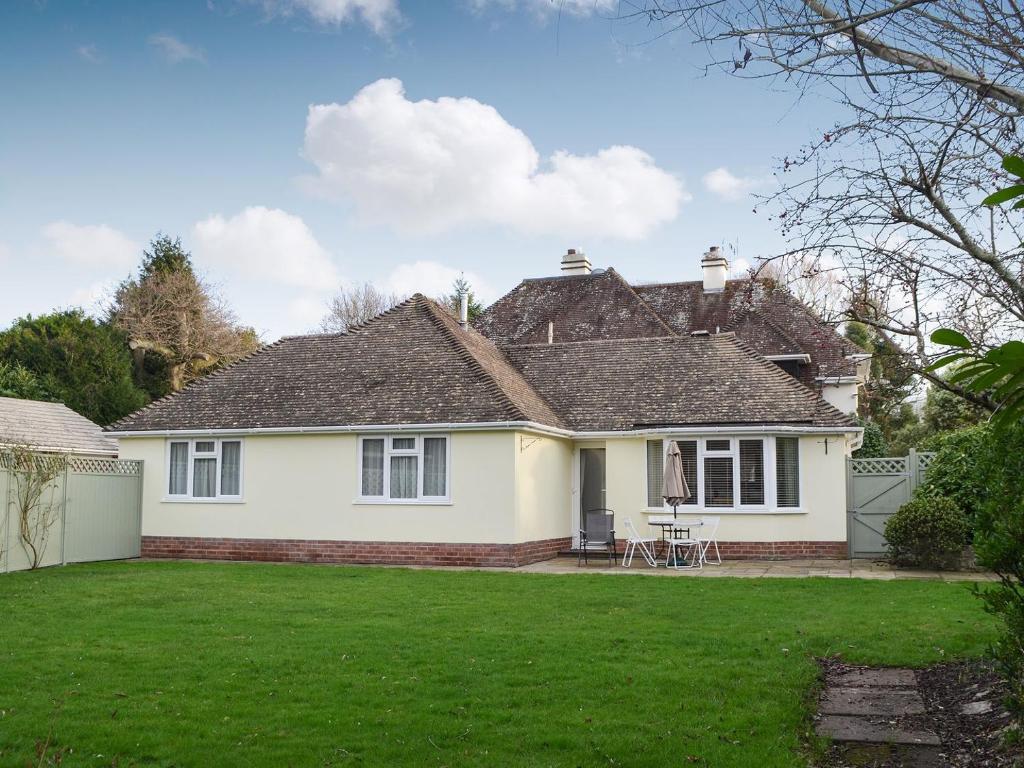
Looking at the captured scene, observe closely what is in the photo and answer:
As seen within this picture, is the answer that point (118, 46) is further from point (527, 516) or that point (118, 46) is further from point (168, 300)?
point (168, 300)

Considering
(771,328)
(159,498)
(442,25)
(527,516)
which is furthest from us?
(771,328)

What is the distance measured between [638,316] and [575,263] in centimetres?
474

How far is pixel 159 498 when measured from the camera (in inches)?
817

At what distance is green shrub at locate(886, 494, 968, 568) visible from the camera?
16594mm

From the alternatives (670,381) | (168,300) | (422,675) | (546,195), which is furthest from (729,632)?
(168,300)

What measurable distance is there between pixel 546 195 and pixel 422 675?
736 inches

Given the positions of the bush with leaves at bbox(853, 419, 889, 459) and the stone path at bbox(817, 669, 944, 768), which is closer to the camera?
the stone path at bbox(817, 669, 944, 768)

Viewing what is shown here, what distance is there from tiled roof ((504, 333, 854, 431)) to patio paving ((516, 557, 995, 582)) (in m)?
2.76

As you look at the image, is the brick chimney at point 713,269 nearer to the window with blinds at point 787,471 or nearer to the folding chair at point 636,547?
the window with blinds at point 787,471

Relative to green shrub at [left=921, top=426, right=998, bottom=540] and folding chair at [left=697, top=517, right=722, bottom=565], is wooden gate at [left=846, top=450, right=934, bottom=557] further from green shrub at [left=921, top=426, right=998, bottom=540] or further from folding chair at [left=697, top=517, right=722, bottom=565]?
folding chair at [left=697, top=517, right=722, bottom=565]

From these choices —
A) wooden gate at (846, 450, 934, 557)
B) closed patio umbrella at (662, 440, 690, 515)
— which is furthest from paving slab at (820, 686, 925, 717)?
wooden gate at (846, 450, 934, 557)

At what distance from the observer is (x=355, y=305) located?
174 ft

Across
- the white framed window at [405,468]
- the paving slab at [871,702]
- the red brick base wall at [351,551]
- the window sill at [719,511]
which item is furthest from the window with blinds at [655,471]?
the paving slab at [871,702]

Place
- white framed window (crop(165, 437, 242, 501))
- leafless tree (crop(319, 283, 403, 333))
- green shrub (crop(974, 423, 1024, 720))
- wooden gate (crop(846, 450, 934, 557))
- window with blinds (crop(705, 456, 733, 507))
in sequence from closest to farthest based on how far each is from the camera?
green shrub (crop(974, 423, 1024, 720))
wooden gate (crop(846, 450, 934, 557))
window with blinds (crop(705, 456, 733, 507))
white framed window (crop(165, 437, 242, 501))
leafless tree (crop(319, 283, 403, 333))
